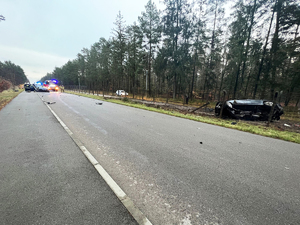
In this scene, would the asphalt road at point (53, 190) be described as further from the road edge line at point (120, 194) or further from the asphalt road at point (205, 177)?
the asphalt road at point (205, 177)

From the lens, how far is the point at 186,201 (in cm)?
198

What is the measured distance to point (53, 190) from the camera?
2.15 m

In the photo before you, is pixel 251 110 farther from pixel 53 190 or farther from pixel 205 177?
pixel 53 190

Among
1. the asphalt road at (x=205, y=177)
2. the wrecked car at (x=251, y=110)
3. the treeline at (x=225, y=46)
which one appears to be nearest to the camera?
the asphalt road at (x=205, y=177)

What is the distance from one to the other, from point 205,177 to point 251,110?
9.39m

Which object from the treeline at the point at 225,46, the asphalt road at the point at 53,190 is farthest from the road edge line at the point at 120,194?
the treeline at the point at 225,46

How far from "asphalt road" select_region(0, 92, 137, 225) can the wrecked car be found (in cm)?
1005

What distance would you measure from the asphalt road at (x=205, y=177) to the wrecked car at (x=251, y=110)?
562 cm

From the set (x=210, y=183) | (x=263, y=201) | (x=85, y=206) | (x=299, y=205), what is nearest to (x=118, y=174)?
(x=85, y=206)

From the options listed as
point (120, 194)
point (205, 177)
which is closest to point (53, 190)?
point (120, 194)

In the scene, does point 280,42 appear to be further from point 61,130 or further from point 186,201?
point 61,130

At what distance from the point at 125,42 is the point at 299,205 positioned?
34089 millimetres

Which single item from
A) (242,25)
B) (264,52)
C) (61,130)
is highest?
(242,25)

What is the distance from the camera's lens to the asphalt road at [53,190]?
5.47 ft
